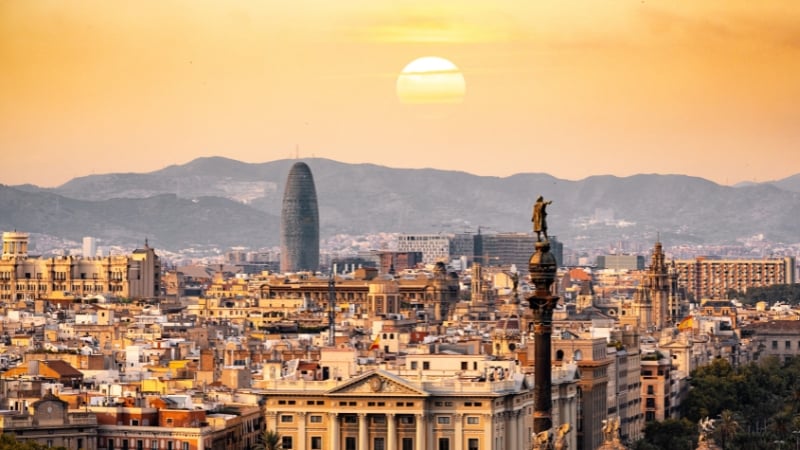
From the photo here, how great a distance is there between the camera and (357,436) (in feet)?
222

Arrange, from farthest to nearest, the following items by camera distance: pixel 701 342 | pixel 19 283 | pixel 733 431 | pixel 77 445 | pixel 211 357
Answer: pixel 19 283, pixel 701 342, pixel 211 357, pixel 733 431, pixel 77 445

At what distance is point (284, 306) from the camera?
156m

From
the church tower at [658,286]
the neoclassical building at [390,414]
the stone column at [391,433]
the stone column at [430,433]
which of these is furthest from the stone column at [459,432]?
the church tower at [658,286]

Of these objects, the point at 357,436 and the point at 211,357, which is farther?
the point at 211,357

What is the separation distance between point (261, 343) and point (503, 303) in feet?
197

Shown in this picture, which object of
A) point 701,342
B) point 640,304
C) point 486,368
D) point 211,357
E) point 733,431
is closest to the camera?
point 486,368

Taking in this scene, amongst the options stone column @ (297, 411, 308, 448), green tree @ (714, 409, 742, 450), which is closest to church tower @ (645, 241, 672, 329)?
green tree @ (714, 409, 742, 450)

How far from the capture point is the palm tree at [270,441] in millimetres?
66438

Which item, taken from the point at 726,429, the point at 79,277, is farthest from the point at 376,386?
the point at 79,277

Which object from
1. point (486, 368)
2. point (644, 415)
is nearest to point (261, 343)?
point (644, 415)

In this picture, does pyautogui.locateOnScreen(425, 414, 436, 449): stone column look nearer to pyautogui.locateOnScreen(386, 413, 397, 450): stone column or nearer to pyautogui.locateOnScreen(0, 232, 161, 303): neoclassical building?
pyautogui.locateOnScreen(386, 413, 397, 450): stone column

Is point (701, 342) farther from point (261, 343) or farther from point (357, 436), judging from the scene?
point (357, 436)

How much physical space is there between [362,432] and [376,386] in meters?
1.14

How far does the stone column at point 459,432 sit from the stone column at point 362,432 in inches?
83.3
